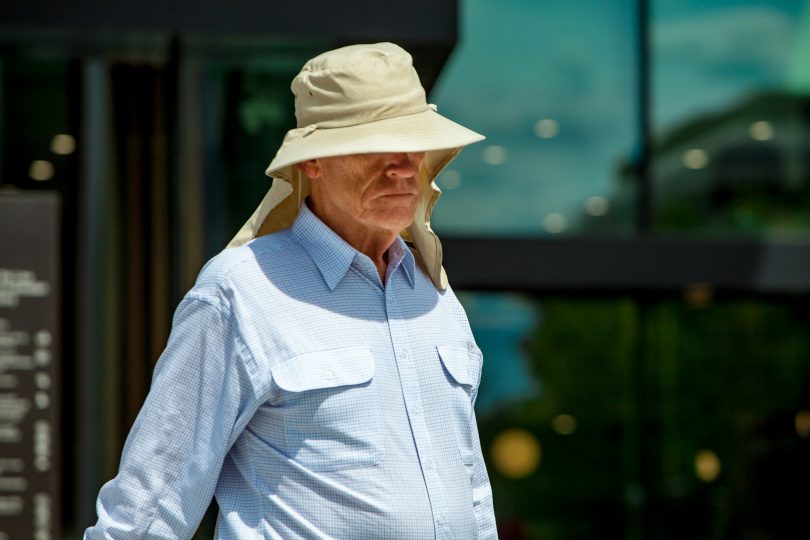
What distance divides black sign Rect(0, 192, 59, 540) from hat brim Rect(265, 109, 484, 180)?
4177mm

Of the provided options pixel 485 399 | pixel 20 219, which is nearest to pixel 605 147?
pixel 485 399

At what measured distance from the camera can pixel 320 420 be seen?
2312 millimetres

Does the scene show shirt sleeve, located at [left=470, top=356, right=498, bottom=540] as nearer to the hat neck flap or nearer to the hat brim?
the hat neck flap

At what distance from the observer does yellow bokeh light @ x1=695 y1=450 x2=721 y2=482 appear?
33.1 feet

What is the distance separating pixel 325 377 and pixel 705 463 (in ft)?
26.9

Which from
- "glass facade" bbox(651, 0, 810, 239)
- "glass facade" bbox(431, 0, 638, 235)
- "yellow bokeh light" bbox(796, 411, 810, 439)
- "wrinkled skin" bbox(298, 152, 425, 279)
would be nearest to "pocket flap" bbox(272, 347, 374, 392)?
"wrinkled skin" bbox(298, 152, 425, 279)

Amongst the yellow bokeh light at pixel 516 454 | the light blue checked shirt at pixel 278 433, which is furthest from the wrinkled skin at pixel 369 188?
the yellow bokeh light at pixel 516 454

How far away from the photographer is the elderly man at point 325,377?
2.31m

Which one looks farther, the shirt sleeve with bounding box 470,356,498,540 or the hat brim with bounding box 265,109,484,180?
the shirt sleeve with bounding box 470,356,498,540

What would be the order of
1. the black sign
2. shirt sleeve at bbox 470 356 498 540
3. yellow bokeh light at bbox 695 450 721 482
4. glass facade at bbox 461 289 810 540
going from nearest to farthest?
shirt sleeve at bbox 470 356 498 540 < the black sign < glass facade at bbox 461 289 810 540 < yellow bokeh light at bbox 695 450 721 482

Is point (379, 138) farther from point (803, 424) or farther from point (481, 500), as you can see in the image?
point (803, 424)

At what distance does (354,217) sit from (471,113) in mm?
7052

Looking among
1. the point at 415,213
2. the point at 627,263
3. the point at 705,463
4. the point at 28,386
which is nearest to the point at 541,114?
the point at 627,263

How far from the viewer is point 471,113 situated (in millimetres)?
9477
